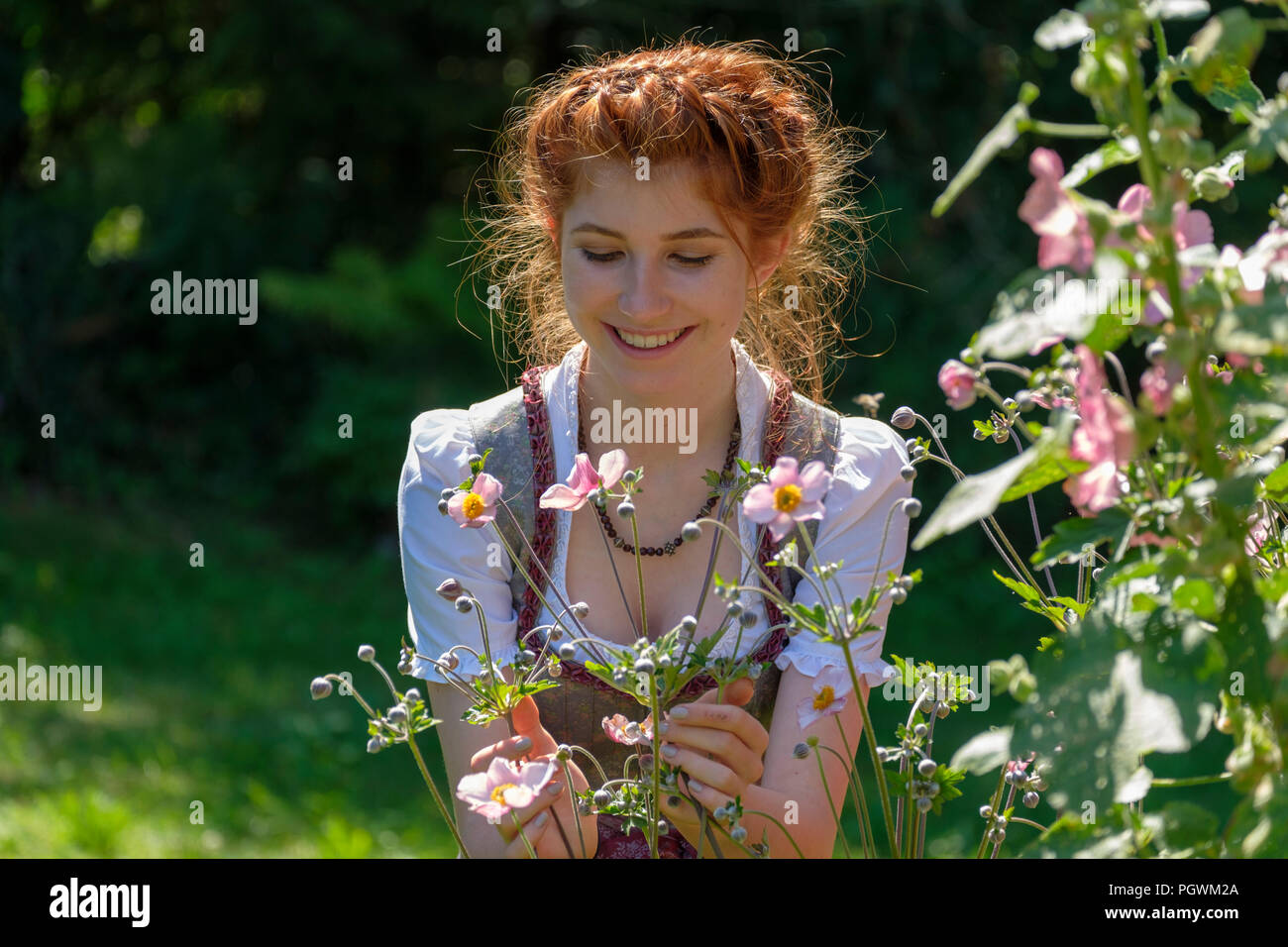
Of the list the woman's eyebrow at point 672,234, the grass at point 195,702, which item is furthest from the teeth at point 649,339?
the grass at point 195,702

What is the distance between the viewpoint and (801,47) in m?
5.49

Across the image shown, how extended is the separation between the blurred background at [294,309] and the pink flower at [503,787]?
3.40 metres

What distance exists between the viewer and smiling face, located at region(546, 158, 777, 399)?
4.92 feet

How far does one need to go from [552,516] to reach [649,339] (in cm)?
28

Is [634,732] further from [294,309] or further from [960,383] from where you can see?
[294,309]

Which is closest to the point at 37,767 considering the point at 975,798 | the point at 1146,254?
the point at 975,798

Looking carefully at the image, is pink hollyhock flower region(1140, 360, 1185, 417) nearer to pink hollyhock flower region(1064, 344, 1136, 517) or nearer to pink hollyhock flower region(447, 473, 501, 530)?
pink hollyhock flower region(1064, 344, 1136, 517)

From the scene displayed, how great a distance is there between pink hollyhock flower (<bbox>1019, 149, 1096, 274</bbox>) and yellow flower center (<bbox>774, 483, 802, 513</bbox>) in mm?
235

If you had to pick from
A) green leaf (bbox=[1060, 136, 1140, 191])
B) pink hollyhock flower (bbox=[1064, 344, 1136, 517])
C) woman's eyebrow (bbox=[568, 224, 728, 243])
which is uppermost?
woman's eyebrow (bbox=[568, 224, 728, 243])

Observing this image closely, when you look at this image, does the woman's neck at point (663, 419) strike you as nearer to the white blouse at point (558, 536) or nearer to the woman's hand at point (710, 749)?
Result: the white blouse at point (558, 536)

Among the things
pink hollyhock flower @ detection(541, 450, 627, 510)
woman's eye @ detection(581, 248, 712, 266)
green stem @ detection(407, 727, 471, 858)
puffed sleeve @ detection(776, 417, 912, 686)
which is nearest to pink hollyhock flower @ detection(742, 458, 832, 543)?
pink hollyhock flower @ detection(541, 450, 627, 510)

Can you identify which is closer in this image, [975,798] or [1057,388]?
[1057,388]
